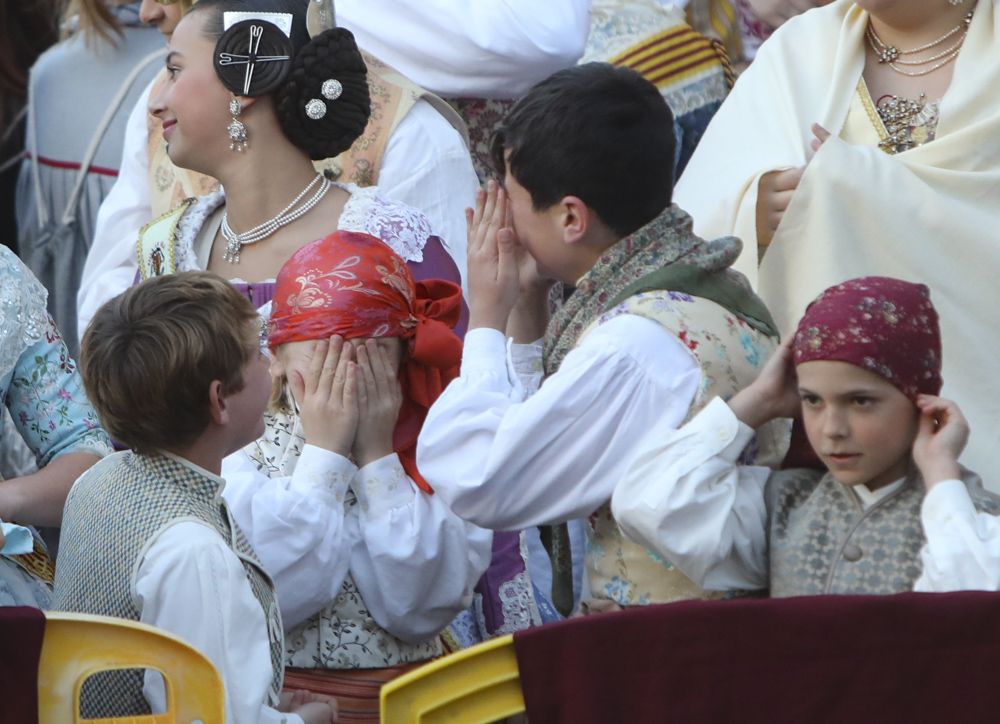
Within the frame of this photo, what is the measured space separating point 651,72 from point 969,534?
257cm

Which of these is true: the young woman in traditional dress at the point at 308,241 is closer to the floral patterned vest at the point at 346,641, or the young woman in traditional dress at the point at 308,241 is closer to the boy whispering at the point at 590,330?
the floral patterned vest at the point at 346,641

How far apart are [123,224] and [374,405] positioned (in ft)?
5.61

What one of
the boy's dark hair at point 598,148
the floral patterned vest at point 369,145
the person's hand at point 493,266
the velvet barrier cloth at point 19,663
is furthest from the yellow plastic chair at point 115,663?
the floral patterned vest at point 369,145

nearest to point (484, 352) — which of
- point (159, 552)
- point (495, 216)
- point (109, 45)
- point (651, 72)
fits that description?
point (495, 216)

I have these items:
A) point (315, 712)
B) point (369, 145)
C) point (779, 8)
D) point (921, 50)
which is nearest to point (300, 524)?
point (315, 712)

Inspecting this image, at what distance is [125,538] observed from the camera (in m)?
2.89

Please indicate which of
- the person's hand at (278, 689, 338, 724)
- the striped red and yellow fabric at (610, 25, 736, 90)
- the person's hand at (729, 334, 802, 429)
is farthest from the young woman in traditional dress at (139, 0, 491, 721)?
the striped red and yellow fabric at (610, 25, 736, 90)

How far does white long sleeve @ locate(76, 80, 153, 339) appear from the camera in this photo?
4.81 m

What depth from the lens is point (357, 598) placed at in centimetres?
346

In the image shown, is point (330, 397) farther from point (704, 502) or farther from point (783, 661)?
point (783, 661)

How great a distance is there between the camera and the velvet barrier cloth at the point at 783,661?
2.38 m

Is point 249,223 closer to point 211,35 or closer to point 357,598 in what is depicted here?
point 211,35

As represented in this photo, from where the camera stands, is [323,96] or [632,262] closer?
[632,262]

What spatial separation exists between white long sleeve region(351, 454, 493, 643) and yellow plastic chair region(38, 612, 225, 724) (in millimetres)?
947
